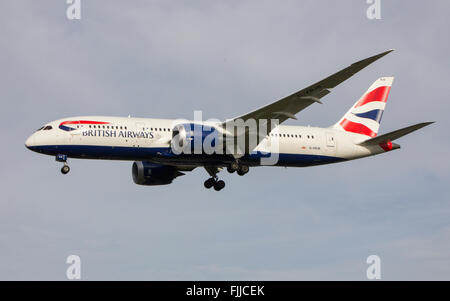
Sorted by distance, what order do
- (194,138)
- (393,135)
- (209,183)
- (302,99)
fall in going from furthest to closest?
(209,183)
(393,135)
(194,138)
(302,99)

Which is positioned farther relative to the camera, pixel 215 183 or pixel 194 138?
pixel 215 183

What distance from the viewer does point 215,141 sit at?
50625 mm

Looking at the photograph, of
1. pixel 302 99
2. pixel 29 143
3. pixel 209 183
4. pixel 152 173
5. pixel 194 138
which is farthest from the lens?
pixel 152 173

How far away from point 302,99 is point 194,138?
742 centimetres

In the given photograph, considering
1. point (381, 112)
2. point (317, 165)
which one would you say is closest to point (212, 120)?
point (317, 165)

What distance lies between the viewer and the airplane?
159ft

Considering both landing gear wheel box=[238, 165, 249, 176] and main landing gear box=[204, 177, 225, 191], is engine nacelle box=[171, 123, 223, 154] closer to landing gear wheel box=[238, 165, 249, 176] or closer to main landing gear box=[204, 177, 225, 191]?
landing gear wheel box=[238, 165, 249, 176]

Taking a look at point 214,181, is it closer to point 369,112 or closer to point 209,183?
point 209,183

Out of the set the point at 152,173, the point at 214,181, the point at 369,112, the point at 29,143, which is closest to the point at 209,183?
the point at 214,181

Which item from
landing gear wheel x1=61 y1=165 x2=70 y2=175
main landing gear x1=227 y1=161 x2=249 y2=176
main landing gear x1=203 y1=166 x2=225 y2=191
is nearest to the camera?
landing gear wheel x1=61 y1=165 x2=70 y2=175

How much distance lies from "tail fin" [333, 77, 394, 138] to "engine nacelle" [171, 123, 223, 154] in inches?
454

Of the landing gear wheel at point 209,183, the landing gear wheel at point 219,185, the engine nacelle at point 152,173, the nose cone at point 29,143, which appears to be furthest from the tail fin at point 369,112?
the nose cone at point 29,143

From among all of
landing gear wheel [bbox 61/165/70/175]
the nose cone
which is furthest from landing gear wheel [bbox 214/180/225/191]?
the nose cone

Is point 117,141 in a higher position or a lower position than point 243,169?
higher
